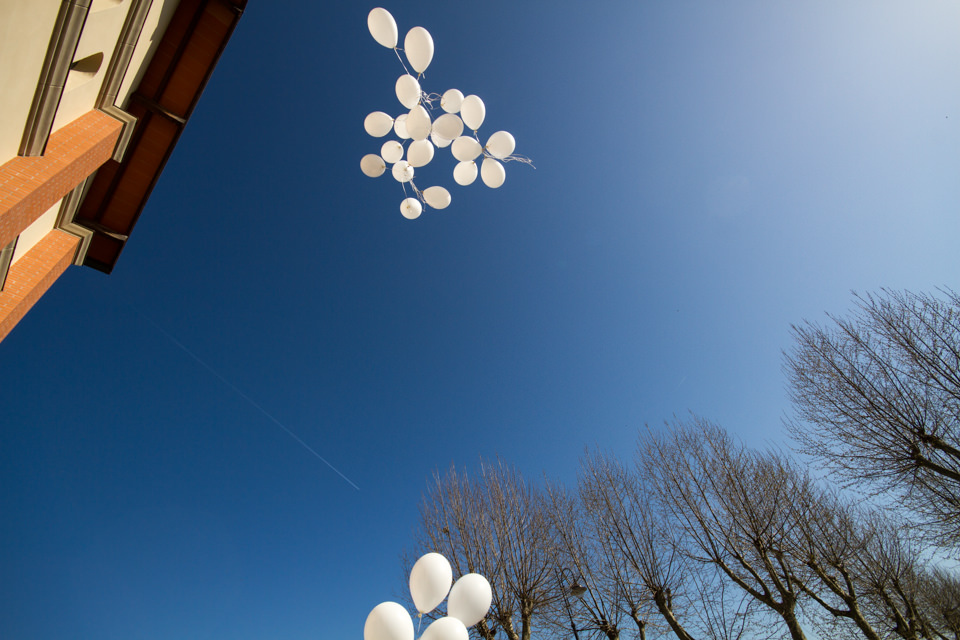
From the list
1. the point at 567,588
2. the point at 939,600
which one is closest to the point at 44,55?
the point at 567,588

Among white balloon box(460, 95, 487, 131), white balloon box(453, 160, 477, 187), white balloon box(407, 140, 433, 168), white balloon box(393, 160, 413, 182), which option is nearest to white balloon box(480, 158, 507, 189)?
white balloon box(453, 160, 477, 187)

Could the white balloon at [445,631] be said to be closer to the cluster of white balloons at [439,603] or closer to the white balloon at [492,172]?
the cluster of white balloons at [439,603]

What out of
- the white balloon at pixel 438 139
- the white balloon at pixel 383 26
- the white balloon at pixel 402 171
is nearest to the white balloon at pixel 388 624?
the white balloon at pixel 402 171

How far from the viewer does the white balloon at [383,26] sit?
199 inches

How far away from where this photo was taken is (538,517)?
10.7m

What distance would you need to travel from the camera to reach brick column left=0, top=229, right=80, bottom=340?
517 cm

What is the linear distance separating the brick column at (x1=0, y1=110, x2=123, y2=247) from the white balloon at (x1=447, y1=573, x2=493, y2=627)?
20.9ft

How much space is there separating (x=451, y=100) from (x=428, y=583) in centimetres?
650

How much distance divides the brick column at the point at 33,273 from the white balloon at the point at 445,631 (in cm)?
673

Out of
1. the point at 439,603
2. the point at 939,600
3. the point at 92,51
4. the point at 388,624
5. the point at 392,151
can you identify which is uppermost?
the point at 92,51

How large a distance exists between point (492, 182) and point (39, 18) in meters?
5.19

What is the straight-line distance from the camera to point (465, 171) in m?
5.85

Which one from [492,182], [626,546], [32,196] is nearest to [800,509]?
[626,546]

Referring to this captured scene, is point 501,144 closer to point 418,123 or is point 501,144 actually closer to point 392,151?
point 418,123
